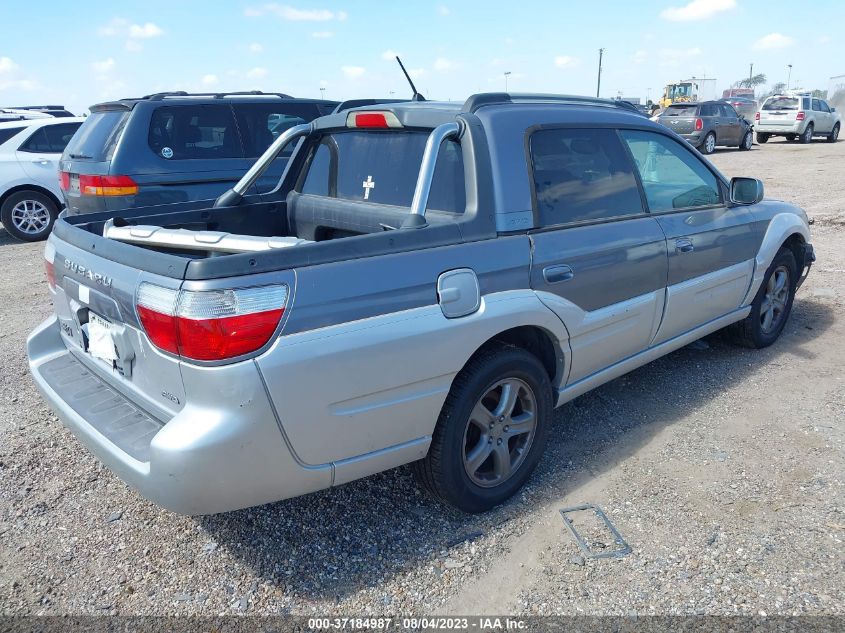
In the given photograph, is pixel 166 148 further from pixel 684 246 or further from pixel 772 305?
pixel 772 305

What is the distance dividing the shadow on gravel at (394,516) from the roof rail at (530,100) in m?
1.78

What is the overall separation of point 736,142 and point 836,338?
19.2 meters

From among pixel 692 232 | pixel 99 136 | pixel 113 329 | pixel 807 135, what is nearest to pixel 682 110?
pixel 807 135

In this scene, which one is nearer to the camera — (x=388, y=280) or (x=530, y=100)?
(x=388, y=280)

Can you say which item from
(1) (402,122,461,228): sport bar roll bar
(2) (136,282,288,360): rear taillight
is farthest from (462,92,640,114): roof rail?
(2) (136,282,288,360): rear taillight

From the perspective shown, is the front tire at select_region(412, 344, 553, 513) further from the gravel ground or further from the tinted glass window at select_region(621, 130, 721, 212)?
the tinted glass window at select_region(621, 130, 721, 212)

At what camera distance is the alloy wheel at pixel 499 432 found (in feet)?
9.72

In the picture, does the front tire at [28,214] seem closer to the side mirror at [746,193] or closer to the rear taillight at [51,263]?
the rear taillight at [51,263]

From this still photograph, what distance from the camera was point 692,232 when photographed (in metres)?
3.88

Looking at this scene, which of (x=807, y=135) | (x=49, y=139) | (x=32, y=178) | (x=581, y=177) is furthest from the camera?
(x=807, y=135)

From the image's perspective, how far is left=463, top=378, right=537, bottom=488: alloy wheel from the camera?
9.72ft

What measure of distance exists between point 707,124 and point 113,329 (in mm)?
21638

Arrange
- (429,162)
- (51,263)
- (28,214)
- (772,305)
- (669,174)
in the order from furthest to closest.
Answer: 1. (28,214)
2. (772,305)
3. (669,174)
4. (51,263)
5. (429,162)

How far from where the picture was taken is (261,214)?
3912 millimetres
